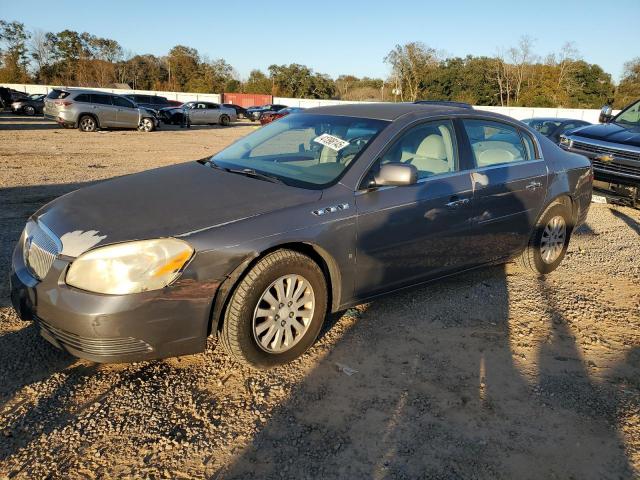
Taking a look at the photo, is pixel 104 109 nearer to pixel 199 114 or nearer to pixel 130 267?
pixel 199 114

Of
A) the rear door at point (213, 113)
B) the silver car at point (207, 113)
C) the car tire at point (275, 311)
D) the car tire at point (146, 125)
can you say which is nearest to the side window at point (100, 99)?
the car tire at point (146, 125)

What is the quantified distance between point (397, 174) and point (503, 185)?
144 cm

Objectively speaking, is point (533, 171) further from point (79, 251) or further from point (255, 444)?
point (79, 251)

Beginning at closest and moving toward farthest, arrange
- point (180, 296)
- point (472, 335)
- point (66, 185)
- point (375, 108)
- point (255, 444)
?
point (255, 444) < point (180, 296) < point (472, 335) < point (375, 108) < point (66, 185)

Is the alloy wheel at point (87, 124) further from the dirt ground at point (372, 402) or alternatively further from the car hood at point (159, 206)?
the car hood at point (159, 206)

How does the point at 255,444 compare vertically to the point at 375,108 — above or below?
below

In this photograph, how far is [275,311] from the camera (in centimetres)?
308

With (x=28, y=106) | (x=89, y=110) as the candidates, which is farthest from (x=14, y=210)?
(x=28, y=106)

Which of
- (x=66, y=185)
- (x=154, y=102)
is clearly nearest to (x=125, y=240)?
(x=66, y=185)

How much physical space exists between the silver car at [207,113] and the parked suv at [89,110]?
25.6 ft

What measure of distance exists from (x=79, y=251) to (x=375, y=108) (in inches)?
103

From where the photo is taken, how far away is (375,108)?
13.9ft

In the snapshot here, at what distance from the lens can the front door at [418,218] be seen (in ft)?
11.3

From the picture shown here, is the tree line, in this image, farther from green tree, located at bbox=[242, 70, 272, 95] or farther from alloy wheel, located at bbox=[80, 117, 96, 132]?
alloy wheel, located at bbox=[80, 117, 96, 132]
